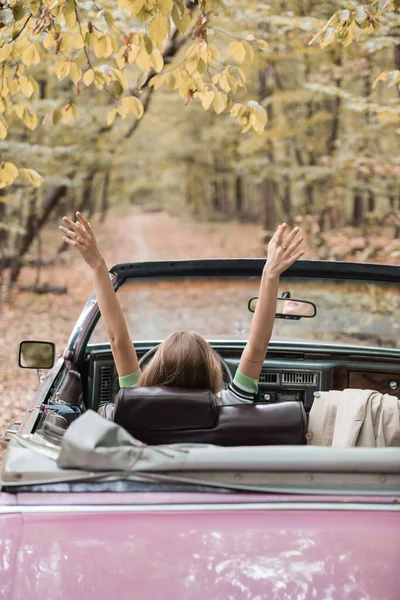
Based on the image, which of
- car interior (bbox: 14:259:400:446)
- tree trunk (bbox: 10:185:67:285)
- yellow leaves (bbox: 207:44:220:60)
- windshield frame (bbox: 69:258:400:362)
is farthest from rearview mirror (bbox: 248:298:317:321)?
tree trunk (bbox: 10:185:67:285)

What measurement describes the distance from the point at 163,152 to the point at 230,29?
17.7m

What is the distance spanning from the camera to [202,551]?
5.55ft

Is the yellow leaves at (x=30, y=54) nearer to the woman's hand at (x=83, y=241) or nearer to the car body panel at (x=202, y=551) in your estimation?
the woman's hand at (x=83, y=241)

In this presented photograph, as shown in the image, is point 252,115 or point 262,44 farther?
point 252,115

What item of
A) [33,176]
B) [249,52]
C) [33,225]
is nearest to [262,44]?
[249,52]

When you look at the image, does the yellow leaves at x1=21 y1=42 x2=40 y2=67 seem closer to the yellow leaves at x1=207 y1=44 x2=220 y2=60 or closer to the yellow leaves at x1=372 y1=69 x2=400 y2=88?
the yellow leaves at x1=207 y1=44 x2=220 y2=60

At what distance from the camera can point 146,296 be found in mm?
18672

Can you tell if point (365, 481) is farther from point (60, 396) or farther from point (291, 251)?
point (60, 396)

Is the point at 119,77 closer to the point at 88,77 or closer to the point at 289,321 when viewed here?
the point at 88,77

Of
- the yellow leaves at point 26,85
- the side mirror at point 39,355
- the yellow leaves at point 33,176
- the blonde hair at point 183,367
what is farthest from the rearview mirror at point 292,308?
the yellow leaves at point 26,85

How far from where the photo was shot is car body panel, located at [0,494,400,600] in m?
1.62

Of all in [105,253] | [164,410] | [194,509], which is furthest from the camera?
[105,253]

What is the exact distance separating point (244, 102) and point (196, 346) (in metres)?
15.5

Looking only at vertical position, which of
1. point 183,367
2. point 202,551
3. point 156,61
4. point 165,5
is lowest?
point 202,551
